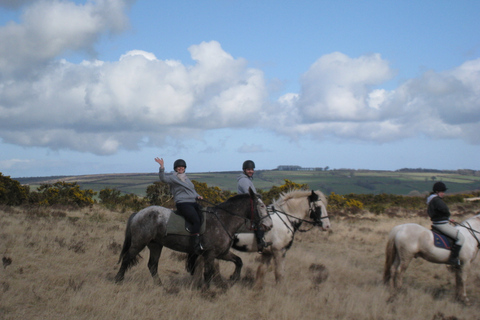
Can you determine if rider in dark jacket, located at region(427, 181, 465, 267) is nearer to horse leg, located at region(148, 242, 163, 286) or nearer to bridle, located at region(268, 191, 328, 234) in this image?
bridle, located at region(268, 191, 328, 234)

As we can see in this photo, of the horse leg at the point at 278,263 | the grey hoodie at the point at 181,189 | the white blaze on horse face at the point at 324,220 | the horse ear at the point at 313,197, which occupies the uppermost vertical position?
the grey hoodie at the point at 181,189

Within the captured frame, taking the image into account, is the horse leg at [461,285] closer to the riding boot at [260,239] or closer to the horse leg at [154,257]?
the riding boot at [260,239]

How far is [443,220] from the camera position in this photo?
8.31 meters

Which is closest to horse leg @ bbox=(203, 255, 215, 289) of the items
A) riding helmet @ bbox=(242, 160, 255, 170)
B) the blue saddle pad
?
riding helmet @ bbox=(242, 160, 255, 170)

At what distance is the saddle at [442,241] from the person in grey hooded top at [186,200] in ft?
16.7

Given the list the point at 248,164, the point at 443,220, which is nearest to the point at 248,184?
the point at 248,164

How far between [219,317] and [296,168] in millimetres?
115191

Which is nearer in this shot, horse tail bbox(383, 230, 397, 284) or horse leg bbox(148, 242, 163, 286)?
horse leg bbox(148, 242, 163, 286)

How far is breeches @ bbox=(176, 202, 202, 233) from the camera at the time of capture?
737 centimetres

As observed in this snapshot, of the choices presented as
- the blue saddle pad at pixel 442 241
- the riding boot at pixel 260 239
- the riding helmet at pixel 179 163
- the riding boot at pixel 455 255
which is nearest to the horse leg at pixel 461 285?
the riding boot at pixel 455 255

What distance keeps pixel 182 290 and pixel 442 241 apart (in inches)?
223

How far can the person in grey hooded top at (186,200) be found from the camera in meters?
7.38

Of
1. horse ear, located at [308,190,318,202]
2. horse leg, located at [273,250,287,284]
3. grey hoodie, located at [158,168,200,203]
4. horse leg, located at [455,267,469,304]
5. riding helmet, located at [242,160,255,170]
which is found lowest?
horse leg, located at [455,267,469,304]

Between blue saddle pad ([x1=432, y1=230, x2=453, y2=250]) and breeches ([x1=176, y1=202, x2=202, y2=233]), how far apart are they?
514cm
